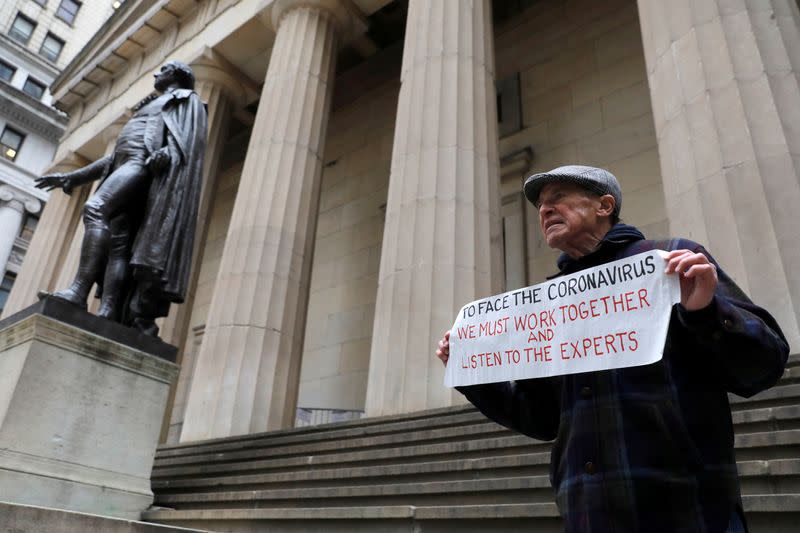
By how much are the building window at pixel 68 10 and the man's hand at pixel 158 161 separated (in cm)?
4185

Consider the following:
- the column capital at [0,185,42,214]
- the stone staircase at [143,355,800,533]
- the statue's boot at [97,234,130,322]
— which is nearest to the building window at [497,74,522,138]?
the stone staircase at [143,355,800,533]

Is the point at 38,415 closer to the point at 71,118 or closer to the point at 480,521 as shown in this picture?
the point at 480,521

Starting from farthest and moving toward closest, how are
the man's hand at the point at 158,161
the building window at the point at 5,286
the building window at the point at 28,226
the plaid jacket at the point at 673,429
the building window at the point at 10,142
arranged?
the building window at the point at 28,226 < the building window at the point at 10,142 < the building window at the point at 5,286 < the man's hand at the point at 158,161 < the plaid jacket at the point at 673,429

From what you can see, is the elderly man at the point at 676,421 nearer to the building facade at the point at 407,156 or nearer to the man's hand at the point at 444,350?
the man's hand at the point at 444,350

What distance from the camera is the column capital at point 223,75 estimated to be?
17.4 meters

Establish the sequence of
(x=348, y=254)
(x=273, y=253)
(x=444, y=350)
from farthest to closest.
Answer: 1. (x=348, y=254)
2. (x=273, y=253)
3. (x=444, y=350)

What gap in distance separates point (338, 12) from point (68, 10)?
35.2 m

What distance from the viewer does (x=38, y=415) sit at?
18.1ft

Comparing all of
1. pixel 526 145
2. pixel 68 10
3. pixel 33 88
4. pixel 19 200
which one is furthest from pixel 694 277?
pixel 68 10

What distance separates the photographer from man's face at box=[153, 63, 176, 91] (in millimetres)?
7805

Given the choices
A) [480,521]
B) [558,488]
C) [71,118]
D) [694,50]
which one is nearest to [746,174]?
[694,50]

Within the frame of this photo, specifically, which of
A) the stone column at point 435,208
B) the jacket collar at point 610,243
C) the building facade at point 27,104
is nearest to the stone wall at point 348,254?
the stone column at point 435,208

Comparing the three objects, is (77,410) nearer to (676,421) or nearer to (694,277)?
(676,421)

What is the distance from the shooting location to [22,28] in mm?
38500
